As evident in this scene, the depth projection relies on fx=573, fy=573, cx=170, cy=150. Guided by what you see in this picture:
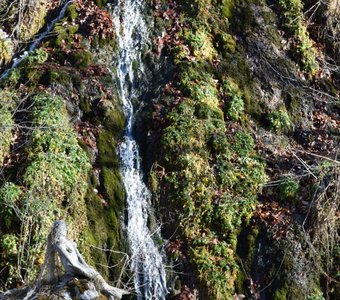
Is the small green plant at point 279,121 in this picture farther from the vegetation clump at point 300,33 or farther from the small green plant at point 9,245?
the small green plant at point 9,245

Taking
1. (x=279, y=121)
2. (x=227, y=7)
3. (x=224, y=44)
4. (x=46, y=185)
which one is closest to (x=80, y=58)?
(x=224, y=44)

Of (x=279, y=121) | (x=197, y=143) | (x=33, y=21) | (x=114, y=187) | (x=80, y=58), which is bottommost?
(x=114, y=187)

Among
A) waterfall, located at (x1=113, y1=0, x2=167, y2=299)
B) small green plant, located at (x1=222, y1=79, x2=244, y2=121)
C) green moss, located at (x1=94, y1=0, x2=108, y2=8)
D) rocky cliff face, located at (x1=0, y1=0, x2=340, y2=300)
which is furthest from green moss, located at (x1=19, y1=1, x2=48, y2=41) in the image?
small green plant, located at (x1=222, y1=79, x2=244, y2=121)

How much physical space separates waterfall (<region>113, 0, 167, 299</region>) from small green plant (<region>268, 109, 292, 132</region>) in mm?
2506

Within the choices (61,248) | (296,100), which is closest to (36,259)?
(61,248)

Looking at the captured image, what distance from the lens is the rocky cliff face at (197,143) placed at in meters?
8.23

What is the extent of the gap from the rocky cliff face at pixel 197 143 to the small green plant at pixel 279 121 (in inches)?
0.8

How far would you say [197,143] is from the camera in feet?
31.0

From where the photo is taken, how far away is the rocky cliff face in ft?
27.0

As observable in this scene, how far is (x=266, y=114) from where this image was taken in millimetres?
10570

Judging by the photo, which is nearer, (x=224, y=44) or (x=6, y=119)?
(x=6, y=119)

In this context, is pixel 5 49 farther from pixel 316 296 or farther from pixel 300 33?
pixel 316 296

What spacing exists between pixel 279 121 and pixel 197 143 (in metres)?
1.86

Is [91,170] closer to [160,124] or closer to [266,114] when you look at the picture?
[160,124]
